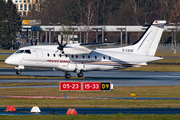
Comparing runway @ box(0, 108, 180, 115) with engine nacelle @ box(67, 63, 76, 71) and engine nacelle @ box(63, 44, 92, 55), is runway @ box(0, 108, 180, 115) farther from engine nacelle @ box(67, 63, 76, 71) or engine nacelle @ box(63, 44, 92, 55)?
engine nacelle @ box(67, 63, 76, 71)

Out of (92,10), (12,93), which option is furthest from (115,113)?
(92,10)

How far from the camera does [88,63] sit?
37938 mm

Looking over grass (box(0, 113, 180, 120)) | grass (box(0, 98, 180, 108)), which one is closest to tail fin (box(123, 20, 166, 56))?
grass (box(0, 98, 180, 108))

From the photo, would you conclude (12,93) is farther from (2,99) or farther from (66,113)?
(66,113)

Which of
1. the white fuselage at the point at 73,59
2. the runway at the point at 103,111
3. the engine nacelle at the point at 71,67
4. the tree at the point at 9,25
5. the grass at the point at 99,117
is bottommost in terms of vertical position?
the runway at the point at 103,111

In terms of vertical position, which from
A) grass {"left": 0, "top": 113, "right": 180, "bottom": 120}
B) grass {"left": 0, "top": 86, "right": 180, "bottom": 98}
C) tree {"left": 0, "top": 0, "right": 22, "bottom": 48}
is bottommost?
grass {"left": 0, "top": 86, "right": 180, "bottom": 98}

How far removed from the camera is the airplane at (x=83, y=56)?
3609cm

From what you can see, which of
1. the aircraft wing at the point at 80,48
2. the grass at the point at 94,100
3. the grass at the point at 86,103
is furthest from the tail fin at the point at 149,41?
the grass at the point at 86,103

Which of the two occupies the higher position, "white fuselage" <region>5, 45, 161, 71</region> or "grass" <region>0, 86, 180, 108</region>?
"white fuselage" <region>5, 45, 161, 71</region>

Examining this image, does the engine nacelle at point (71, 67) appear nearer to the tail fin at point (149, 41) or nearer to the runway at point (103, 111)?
the tail fin at point (149, 41)

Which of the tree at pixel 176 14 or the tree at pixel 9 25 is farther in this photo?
the tree at pixel 9 25

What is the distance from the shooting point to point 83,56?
37.8m

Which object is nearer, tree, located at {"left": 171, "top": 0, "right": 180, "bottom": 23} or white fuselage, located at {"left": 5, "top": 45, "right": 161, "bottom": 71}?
white fuselage, located at {"left": 5, "top": 45, "right": 161, "bottom": 71}

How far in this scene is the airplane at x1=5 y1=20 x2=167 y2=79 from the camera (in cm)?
3609
